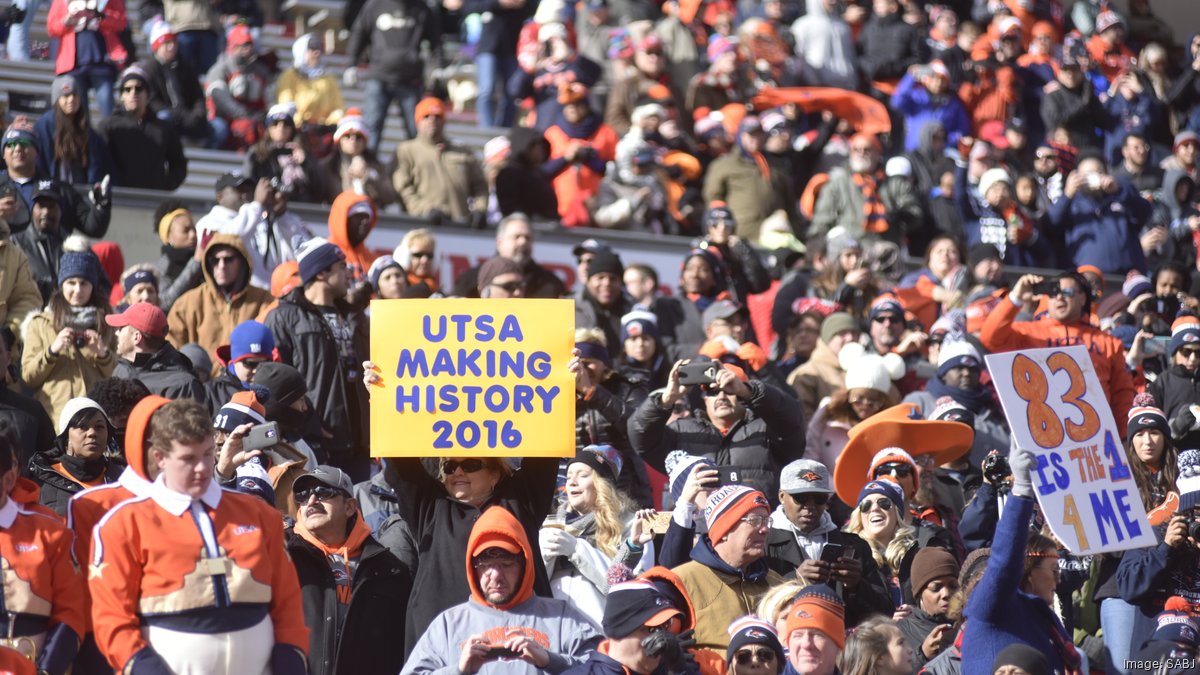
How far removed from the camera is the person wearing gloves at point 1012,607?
7523mm

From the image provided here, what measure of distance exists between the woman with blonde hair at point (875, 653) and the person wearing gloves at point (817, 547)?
0.72 meters

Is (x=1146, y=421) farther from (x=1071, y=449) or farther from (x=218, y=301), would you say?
(x=218, y=301)

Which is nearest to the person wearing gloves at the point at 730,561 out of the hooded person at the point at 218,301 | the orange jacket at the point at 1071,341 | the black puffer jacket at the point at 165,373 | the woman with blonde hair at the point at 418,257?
the black puffer jacket at the point at 165,373

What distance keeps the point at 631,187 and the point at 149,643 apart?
1030 centimetres

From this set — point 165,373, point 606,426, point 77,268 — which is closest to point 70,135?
point 77,268

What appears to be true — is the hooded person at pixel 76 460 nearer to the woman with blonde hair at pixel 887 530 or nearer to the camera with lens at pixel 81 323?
the camera with lens at pixel 81 323

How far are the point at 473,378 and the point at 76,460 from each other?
1554 mm

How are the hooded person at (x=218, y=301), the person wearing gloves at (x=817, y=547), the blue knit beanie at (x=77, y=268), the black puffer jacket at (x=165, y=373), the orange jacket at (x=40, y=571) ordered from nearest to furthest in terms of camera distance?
the orange jacket at (x=40, y=571), the person wearing gloves at (x=817, y=547), the black puffer jacket at (x=165, y=373), the blue knit beanie at (x=77, y=268), the hooded person at (x=218, y=301)

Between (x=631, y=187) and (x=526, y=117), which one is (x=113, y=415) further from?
(x=526, y=117)

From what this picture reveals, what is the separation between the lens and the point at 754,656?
7695mm

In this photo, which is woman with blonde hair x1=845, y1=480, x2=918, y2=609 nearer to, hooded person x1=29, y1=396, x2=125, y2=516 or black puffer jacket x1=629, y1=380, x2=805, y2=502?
black puffer jacket x1=629, y1=380, x2=805, y2=502

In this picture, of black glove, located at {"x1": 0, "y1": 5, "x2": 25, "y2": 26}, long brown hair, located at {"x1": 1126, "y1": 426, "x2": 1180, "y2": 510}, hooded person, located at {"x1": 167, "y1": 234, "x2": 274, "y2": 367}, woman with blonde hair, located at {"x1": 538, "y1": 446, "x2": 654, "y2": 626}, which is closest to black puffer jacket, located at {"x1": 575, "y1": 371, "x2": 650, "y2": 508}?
woman with blonde hair, located at {"x1": 538, "y1": 446, "x2": 654, "y2": 626}

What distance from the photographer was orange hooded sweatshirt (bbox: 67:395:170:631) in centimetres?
683

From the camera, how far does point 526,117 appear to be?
61.1ft
